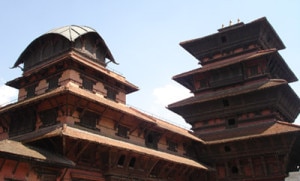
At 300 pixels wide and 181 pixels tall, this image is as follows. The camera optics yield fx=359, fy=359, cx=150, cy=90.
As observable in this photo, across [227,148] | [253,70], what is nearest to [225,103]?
[253,70]

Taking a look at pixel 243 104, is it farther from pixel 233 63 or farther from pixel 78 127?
pixel 78 127

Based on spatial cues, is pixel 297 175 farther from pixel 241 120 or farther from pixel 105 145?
pixel 105 145

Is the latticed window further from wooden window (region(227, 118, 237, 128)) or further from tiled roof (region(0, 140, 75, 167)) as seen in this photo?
tiled roof (region(0, 140, 75, 167))

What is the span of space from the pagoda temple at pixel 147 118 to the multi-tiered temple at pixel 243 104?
0.25 ft

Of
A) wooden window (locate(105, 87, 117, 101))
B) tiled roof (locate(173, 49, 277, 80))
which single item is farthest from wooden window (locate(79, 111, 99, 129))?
tiled roof (locate(173, 49, 277, 80))

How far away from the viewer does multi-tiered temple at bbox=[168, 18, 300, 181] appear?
2486cm

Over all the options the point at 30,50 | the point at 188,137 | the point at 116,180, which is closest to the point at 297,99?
the point at 188,137

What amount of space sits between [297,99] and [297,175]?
6823mm

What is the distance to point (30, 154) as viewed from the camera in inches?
597

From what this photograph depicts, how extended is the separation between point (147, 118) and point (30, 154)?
31.2 ft

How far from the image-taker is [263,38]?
31.0m

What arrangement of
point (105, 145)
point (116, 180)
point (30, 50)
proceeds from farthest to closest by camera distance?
point (30, 50) → point (116, 180) → point (105, 145)

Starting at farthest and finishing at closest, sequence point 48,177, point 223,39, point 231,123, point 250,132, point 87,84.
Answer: point 223,39 → point 231,123 → point 250,132 → point 87,84 → point 48,177

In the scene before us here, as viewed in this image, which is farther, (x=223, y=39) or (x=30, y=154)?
(x=223, y=39)
